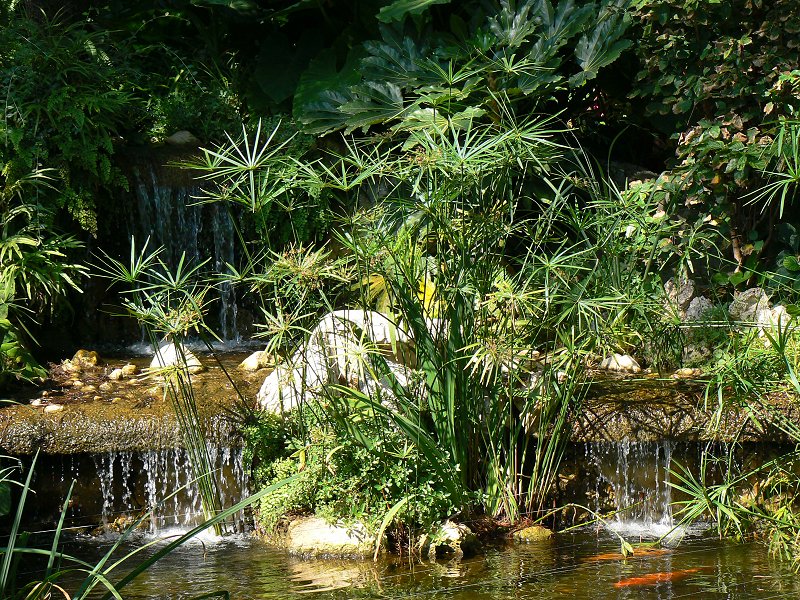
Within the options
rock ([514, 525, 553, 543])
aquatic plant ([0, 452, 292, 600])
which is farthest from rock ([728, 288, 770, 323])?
aquatic plant ([0, 452, 292, 600])

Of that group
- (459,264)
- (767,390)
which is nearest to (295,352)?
(459,264)

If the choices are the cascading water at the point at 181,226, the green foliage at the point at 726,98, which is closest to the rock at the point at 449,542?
the green foliage at the point at 726,98

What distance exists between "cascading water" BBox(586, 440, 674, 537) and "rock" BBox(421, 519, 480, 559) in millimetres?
1159

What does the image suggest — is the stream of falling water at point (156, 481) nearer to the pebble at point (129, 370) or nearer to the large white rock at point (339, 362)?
the large white rock at point (339, 362)

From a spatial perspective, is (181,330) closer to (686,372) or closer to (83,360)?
(83,360)

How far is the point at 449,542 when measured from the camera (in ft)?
15.8

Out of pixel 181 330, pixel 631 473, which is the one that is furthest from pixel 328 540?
pixel 631 473

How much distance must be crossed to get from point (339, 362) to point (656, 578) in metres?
2.09

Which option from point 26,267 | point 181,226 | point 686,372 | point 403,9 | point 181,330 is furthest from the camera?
point 181,226

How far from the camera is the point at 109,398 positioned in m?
6.22

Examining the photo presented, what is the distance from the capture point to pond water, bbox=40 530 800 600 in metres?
4.27

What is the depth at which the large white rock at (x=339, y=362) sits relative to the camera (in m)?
4.89

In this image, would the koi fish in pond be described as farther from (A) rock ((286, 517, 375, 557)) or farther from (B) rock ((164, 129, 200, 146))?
(B) rock ((164, 129, 200, 146))

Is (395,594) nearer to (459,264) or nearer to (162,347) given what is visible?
(459,264)
